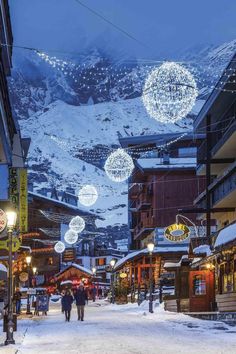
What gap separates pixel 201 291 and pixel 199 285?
0.44 meters

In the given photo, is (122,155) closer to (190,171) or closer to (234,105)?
(234,105)

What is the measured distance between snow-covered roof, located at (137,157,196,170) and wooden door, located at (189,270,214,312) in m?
32.2

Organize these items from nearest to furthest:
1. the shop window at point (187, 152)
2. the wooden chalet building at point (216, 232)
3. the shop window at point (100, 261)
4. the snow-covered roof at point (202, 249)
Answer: the wooden chalet building at point (216, 232), the snow-covered roof at point (202, 249), the shop window at point (187, 152), the shop window at point (100, 261)

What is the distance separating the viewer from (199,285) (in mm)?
37094

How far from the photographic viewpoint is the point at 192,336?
20875 mm

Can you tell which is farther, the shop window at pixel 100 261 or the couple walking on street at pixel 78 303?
the shop window at pixel 100 261

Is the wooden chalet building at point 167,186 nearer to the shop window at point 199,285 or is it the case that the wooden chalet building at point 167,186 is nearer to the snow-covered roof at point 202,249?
the snow-covered roof at point 202,249

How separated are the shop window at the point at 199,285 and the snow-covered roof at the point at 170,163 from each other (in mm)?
32117

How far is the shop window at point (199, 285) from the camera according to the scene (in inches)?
1442

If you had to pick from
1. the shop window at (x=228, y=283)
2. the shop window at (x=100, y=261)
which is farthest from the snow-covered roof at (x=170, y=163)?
the shop window at (x=100, y=261)

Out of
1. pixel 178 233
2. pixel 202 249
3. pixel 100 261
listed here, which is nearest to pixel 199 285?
pixel 202 249

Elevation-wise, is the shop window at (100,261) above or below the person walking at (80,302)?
above

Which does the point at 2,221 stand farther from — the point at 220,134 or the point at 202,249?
the point at 220,134

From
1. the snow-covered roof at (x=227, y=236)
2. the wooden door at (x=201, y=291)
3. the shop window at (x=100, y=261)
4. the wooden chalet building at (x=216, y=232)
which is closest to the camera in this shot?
the snow-covered roof at (x=227, y=236)
